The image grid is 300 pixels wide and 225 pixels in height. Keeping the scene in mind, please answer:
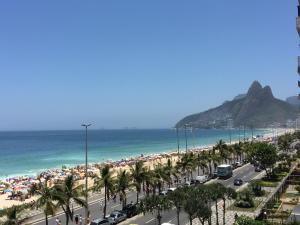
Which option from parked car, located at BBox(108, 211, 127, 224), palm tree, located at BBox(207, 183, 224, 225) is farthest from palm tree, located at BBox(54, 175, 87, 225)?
palm tree, located at BBox(207, 183, 224, 225)

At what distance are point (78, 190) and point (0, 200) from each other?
3851 centimetres

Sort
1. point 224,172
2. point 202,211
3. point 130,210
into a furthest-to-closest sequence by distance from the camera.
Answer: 1. point 224,172
2. point 130,210
3. point 202,211

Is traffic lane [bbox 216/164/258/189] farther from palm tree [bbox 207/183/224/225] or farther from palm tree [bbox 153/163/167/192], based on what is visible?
palm tree [bbox 207/183/224/225]

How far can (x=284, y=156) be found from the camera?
84312 millimetres

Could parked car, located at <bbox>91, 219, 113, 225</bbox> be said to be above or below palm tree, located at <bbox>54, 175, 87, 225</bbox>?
below

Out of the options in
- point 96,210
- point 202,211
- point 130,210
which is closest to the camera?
point 202,211

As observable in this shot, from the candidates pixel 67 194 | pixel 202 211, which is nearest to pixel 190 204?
pixel 202 211

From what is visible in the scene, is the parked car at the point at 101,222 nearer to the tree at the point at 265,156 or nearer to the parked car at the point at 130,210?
the parked car at the point at 130,210

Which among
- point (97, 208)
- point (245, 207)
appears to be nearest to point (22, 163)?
point (97, 208)

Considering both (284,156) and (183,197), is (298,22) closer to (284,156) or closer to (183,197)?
(183,197)

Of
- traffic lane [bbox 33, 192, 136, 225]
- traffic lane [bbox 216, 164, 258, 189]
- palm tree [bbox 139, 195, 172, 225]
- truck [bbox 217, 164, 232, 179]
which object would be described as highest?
palm tree [bbox 139, 195, 172, 225]

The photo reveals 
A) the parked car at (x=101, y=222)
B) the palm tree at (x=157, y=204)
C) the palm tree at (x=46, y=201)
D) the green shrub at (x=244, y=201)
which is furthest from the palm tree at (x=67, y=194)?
the green shrub at (x=244, y=201)

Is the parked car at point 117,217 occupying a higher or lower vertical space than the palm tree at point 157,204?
lower

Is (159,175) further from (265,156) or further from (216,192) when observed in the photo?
(265,156)
